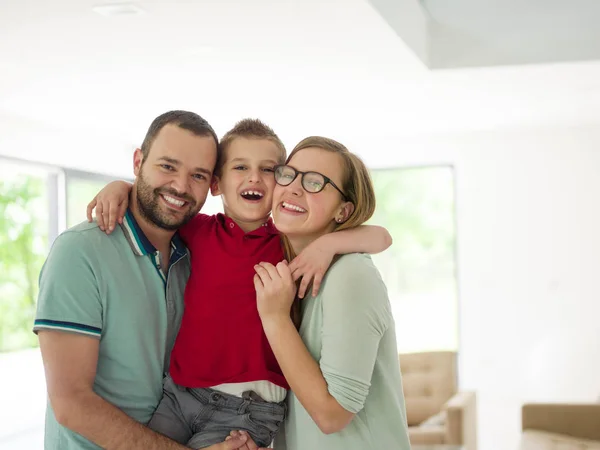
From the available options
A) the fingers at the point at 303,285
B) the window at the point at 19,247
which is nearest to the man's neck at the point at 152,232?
the fingers at the point at 303,285

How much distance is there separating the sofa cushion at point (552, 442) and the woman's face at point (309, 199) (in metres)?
3.65

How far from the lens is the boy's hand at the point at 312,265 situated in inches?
78.5

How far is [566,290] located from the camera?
793cm

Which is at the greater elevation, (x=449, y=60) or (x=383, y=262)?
(x=449, y=60)

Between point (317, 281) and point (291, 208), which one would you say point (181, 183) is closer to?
point (291, 208)

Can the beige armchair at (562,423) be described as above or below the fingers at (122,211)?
below

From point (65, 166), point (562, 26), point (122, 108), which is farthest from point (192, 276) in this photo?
point (65, 166)

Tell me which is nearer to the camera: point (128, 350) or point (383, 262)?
point (128, 350)

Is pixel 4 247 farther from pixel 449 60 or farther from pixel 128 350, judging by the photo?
pixel 128 350

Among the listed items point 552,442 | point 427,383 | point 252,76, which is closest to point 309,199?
point 252,76

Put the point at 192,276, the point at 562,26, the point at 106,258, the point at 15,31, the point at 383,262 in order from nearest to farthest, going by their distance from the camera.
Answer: the point at 106,258, the point at 192,276, the point at 15,31, the point at 562,26, the point at 383,262

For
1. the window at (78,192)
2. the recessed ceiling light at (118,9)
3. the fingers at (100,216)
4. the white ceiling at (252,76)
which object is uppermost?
the white ceiling at (252,76)

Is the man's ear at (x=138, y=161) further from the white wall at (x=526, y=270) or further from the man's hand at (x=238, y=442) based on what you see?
the white wall at (x=526, y=270)

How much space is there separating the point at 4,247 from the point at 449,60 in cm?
385
